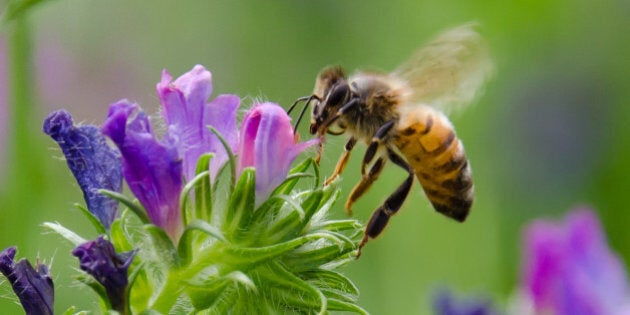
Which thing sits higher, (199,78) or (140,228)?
(199,78)

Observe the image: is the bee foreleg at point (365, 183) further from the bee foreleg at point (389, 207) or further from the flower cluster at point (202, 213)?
the flower cluster at point (202, 213)

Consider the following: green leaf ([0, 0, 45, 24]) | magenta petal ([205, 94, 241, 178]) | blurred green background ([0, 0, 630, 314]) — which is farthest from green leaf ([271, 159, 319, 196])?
blurred green background ([0, 0, 630, 314])

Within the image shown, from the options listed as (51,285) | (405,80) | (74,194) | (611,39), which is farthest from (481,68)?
(611,39)

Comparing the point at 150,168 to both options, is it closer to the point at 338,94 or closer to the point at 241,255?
the point at 241,255

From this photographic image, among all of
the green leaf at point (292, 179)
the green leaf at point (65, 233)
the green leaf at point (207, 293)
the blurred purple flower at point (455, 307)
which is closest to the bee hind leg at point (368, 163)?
the blurred purple flower at point (455, 307)

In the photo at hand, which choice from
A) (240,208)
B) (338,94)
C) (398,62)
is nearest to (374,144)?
(338,94)

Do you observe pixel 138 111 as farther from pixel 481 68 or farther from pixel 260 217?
pixel 481 68
